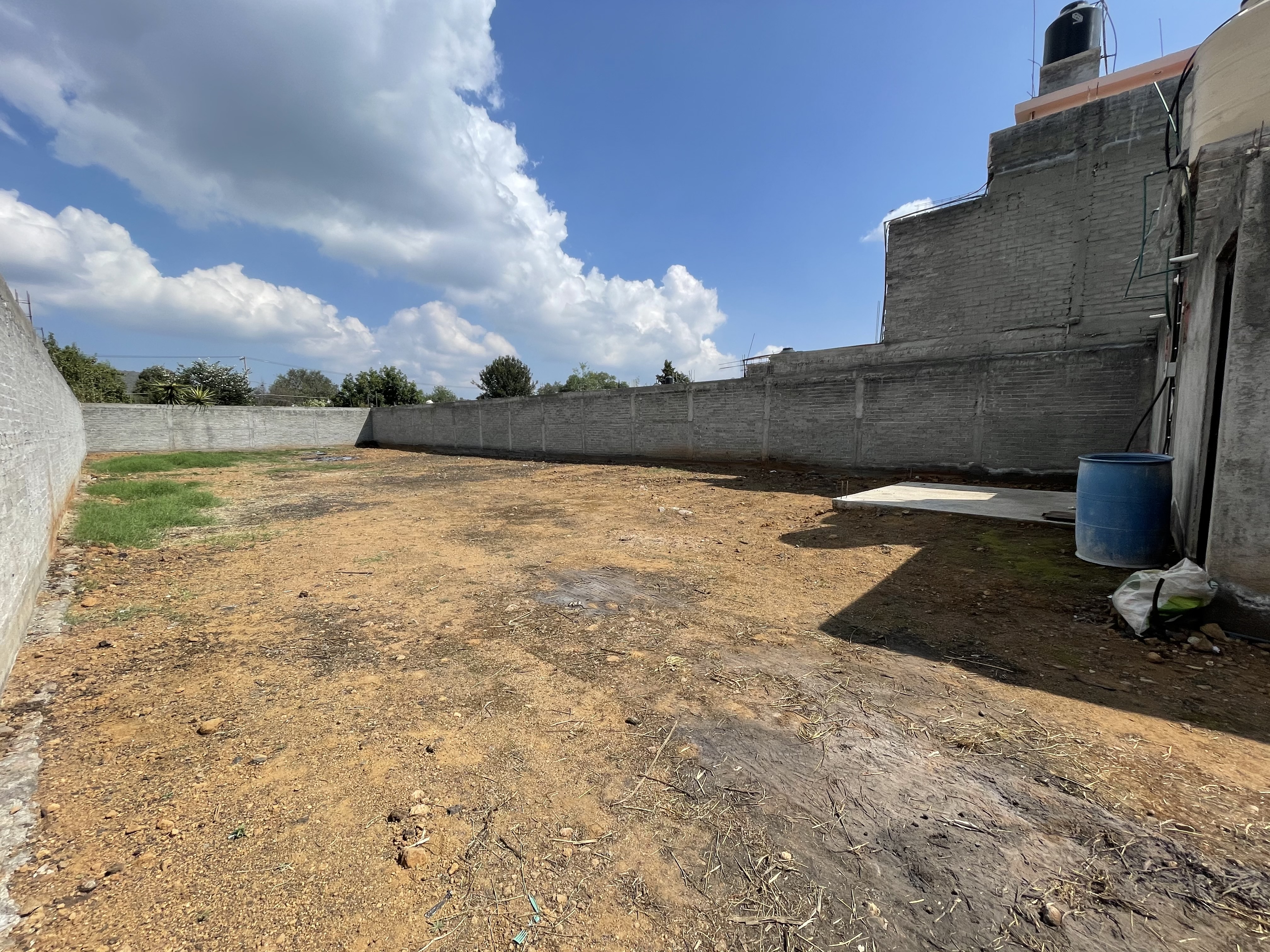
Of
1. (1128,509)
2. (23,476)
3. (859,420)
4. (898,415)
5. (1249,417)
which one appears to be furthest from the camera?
(859,420)

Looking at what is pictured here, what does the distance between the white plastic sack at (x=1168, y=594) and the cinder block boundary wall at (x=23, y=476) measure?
6147 millimetres

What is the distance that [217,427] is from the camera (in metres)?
22.3

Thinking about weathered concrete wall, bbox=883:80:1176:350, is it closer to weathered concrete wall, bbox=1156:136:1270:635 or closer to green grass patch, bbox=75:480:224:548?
weathered concrete wall, bbox=1156:136:1270:635

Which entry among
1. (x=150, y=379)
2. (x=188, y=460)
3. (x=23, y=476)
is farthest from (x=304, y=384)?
(x=23, y=476)

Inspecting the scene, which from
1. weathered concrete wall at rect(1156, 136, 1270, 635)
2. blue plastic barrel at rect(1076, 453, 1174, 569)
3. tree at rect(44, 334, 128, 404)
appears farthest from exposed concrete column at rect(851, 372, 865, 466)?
tree at rect(44, 334, 128, 404)

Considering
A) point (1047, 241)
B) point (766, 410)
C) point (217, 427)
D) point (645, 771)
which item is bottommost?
point (645, 771)

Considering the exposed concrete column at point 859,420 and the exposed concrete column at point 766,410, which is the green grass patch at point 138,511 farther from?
the exposed concrete column at point 859,420

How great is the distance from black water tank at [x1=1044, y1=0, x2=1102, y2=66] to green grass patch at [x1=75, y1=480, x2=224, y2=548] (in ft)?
82.1

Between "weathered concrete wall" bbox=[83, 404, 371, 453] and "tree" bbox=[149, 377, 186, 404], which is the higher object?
"tree" bbox=[149, 377, 186, 404]

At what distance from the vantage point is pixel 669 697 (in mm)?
2484

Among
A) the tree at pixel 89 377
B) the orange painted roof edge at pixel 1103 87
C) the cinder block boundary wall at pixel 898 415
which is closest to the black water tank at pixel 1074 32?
the orange painted roof edge at pixel 1103 87

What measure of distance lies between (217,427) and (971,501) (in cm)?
2797

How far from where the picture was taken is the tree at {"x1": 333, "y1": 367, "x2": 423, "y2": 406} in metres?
32.5

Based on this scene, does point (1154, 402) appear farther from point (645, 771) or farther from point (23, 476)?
point (23, 476)
